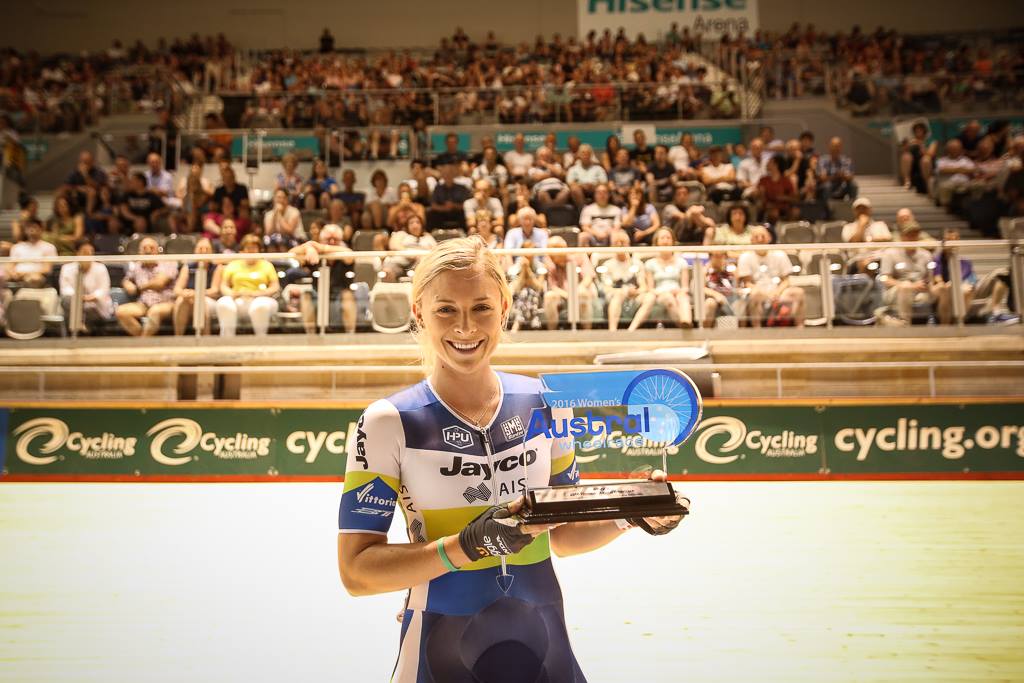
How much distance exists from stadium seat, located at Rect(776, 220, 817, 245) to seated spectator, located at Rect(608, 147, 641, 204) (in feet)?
6.38

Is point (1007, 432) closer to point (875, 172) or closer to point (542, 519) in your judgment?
point (542, 519)

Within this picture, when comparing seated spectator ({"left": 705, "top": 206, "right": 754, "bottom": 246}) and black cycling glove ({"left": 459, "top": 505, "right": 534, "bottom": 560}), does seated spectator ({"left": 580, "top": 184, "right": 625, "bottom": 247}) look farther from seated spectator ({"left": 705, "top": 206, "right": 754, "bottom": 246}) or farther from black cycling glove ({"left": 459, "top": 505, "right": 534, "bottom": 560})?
black cycling glove ({"left": 459, "top": 505, "right": 534, "bottom": 560})

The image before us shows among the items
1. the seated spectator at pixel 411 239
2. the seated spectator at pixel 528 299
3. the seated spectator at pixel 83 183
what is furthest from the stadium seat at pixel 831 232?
the seated spectator at pixel 83 183

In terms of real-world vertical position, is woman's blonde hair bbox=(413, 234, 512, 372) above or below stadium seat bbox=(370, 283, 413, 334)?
below

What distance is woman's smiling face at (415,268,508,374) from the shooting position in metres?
1.60

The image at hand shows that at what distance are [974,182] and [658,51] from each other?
20.6 ft

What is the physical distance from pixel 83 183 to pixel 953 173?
1159 centimetres

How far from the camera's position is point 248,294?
6785 millimetres

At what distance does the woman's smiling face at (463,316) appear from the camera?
1600mm

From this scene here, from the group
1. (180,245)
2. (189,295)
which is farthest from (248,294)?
(180,245)

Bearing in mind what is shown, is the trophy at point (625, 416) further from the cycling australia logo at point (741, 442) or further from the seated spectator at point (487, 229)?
the seated spectator at point (487, 229)

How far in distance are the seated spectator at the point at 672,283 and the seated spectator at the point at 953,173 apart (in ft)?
19.4

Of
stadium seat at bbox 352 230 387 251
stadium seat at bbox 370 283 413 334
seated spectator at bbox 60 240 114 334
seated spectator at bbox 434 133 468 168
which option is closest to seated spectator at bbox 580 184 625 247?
stadium seat at bbox 352 230 387 251

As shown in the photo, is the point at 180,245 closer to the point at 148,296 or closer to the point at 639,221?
the point at 148,296
